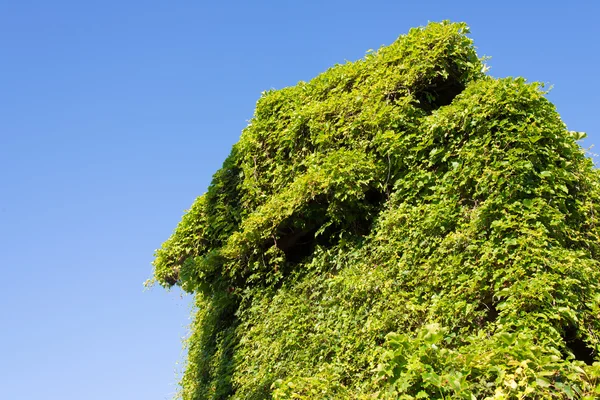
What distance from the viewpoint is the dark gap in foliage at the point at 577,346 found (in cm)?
417

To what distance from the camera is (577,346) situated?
167 inches

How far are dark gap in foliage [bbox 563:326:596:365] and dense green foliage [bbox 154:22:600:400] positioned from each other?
0.02 metres

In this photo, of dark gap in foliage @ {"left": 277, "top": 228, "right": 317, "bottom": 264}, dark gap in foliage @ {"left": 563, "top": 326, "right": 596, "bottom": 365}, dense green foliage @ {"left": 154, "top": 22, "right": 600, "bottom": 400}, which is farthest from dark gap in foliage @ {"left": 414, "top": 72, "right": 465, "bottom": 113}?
dark gap in foliage @ {"left": 563, "top": 326, "right": 596, "bottom": 365}

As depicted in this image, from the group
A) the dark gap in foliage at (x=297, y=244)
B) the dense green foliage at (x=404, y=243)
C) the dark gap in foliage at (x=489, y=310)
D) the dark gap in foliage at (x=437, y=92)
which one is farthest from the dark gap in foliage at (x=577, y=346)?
the dark gap in foliage at (x=297, y=244)

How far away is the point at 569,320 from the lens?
403 cm

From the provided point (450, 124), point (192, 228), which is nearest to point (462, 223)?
point (450, 124)

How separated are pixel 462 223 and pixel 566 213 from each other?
837mm

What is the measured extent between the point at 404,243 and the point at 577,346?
162 cm

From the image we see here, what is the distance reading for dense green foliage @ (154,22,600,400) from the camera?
397cm

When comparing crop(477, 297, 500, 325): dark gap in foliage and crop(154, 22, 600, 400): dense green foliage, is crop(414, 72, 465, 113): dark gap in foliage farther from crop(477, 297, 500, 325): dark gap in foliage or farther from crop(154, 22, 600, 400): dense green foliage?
crop(477, 297, 500, 325): dark gap in foliage

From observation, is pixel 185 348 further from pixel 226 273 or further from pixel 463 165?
pixel 463 165

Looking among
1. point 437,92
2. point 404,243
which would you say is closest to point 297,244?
point 404,243

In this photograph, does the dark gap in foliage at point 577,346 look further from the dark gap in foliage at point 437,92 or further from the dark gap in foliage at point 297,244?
the dark gap in foliage at point 297,244

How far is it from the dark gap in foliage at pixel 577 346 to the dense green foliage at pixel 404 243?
0.7 inches
